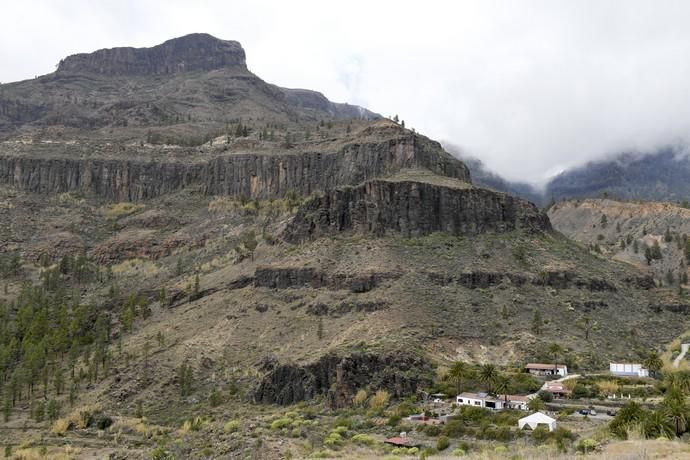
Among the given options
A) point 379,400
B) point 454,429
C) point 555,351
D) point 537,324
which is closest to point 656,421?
point 454,429

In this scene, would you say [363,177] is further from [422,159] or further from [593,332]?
[593,332]

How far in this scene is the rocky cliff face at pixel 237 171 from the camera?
440 ft

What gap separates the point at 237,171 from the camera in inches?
6127

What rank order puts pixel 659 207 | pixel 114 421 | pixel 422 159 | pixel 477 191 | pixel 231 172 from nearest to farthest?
pixel 114 421, pixel 477 191, pixel 422 159, pixel 231 172, pixel 659 207

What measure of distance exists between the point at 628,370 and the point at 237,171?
9850 centimetres

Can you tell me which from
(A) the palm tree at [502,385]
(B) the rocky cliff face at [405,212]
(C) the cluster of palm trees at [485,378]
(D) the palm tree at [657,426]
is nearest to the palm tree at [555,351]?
(C) the cluster of palm trees at [485,378]

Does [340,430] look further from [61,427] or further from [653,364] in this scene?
[653,364]

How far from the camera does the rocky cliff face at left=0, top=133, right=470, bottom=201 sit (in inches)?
5276

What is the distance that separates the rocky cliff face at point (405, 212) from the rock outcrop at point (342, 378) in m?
32.1

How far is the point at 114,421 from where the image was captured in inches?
3009

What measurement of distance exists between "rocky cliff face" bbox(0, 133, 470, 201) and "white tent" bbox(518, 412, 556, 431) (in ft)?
249

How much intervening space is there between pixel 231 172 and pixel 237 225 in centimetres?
2262

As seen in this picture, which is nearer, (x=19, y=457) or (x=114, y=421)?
(x=19, y=457)

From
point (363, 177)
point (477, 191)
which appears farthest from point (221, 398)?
point (363, 177)
